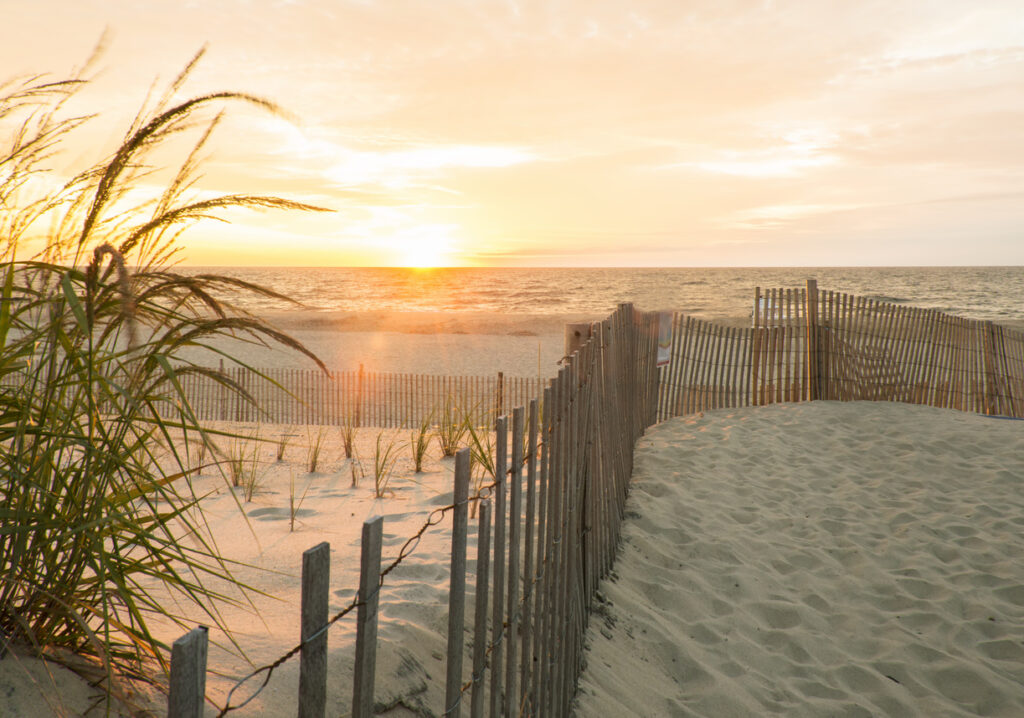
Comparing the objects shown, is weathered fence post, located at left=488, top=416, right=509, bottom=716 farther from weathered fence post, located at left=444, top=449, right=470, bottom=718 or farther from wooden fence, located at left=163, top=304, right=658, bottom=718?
weathered fence post, located at left=444, top=449, right=470, bottom=718

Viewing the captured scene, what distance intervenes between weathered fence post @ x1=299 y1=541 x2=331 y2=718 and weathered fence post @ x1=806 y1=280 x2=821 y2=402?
7.97 meters

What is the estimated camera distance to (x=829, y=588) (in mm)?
3830

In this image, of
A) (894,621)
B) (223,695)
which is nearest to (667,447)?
(894,621)

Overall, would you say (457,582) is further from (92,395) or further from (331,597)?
(331,597)

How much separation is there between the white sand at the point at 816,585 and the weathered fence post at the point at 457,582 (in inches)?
52.7

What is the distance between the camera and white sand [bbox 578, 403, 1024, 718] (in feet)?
9.68

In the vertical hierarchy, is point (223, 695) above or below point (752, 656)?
above

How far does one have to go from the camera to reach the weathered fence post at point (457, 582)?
1.41m

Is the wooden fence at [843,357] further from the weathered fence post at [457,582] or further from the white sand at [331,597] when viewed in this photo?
the weathered fence post at [457,582]

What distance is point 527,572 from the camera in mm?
1942

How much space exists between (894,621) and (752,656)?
894 mm

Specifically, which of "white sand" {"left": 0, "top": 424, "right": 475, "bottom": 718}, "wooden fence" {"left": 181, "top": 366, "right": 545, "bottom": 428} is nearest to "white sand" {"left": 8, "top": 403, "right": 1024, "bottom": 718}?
"white sand" {"left": 0, "top": 424, "right": 475, "bottom": 718}

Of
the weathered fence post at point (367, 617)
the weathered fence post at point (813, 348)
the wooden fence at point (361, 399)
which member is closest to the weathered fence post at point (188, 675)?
the weathered fence post at point (367, 617)

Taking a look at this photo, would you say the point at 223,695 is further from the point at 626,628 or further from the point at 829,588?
the point at 829,588
